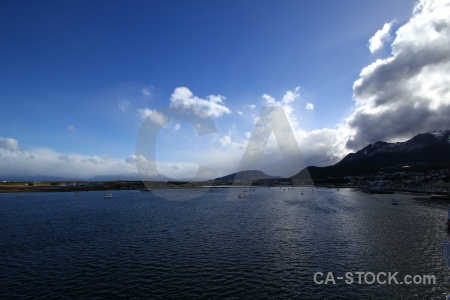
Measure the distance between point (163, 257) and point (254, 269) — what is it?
14087mm

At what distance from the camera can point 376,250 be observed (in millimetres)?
40406

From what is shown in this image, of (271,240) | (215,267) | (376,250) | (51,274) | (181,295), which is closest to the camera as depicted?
(181,295)

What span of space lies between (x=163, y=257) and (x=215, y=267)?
9207 mm

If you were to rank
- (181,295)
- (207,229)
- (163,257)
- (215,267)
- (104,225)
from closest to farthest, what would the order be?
(181,295)
(215,267)
(163,257)
(207,229)
(104,225)

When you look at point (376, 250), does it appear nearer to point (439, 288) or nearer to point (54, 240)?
point (439, 288)

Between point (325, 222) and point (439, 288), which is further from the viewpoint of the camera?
point (325, 222)

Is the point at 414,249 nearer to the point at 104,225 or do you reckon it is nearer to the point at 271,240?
the point at 271,240

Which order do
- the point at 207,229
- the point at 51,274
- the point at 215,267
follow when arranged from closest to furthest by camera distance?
the point at 51,274, the point at 215,267, the point at 207,229

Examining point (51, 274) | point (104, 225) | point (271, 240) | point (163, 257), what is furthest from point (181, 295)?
point (104, 225)

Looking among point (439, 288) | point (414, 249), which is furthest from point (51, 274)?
point (414, 249)

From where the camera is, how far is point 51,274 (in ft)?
102

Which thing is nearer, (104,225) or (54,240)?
(54,240)

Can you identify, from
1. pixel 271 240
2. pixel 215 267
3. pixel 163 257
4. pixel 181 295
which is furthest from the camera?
pixel 271 240

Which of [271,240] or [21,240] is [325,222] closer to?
[271,240]
